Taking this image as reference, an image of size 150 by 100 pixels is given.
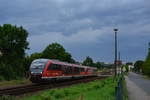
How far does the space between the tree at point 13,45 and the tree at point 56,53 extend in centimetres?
4932

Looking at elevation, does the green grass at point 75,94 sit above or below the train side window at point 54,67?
below

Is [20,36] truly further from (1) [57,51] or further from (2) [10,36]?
(1) [57,51]

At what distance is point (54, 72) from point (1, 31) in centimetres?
2537

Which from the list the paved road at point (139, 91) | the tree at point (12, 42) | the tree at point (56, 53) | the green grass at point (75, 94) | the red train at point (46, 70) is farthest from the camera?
the tree at point (56, 53)

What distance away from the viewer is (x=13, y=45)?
5919 cm

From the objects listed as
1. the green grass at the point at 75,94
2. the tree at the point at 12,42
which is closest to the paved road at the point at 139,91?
the green grass at the point at 75,94

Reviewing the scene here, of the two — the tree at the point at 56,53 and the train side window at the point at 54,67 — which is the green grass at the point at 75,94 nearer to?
the train side window at the point at 54,67

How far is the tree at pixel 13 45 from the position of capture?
57.3 metres

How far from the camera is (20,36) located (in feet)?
196

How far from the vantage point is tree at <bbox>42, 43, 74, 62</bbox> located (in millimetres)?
111256

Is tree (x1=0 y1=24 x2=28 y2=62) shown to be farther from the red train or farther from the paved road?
the paved road

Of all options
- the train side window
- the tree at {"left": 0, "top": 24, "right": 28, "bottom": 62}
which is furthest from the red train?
the tree at {"left": 0, "top": 24, "right": 28, "bottom": 62}

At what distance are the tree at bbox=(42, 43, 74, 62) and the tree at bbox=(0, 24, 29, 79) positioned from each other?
49.3 metres

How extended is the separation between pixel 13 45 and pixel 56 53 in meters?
55.0
